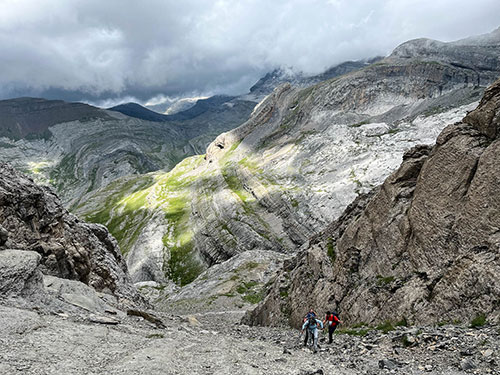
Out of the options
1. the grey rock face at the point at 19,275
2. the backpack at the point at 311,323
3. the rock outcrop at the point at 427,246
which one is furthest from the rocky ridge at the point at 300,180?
the grey rock face at the point at 19,275

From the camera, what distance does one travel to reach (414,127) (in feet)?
446

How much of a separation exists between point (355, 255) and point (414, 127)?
Result: 121917 millimetres

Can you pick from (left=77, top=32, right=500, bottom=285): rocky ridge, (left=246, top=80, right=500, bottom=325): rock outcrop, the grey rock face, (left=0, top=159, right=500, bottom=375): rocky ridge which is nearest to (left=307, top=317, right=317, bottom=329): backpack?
(left=0, top=159, right=500, bottom=375): rocky ridge

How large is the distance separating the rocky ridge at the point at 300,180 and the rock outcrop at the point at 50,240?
7314 centimetres

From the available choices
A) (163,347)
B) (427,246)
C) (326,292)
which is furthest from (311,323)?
(326,292)

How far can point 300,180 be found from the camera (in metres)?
138

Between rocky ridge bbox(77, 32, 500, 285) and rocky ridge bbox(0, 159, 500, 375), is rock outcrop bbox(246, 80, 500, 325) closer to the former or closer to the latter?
rocky ridge bbox(0, 159, 500, 375)

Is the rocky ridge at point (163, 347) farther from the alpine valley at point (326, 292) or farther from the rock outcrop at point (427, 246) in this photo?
the rock outcrop at point (427, 246)

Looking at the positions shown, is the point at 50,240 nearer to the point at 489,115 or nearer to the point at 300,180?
the point at 489,115

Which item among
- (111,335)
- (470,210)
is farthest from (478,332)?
(111,335)

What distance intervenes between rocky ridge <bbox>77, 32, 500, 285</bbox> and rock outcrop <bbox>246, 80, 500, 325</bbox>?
69629 mm

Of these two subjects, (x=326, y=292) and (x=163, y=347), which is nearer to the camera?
(x=163, y=347)

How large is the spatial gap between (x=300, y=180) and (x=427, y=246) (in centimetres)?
11294

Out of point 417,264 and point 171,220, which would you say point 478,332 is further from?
point 171,220
